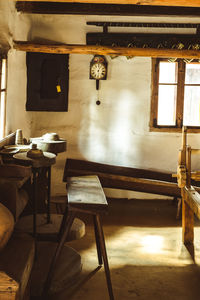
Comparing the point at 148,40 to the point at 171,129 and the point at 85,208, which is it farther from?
the point at 85,208

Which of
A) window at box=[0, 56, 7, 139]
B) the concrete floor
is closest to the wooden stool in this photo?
the concrete floor

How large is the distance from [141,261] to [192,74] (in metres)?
4.15

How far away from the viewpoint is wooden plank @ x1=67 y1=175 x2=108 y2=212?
318cm

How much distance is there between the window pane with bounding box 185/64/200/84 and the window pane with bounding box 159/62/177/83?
0.25 m

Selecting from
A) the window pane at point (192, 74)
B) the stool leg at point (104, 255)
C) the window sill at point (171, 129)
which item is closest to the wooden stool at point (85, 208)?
the stool leg at point (104, 255)

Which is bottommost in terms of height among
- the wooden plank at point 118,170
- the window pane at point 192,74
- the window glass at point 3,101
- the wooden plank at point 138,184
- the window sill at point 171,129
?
the wooden plank at point 138,184

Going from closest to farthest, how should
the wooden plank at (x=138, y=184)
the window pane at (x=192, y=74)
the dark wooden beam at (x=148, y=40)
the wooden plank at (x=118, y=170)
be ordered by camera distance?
the wooden plank at (x=138, y=184), the dark wooden beam at (x=148, y=40), the wooden plank at (x=118, y=170), the window pane at (x=192, y=74)

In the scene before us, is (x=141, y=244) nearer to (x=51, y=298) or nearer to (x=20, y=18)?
(x=51, y=298)

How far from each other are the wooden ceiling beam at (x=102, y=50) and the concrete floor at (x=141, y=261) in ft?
9.17

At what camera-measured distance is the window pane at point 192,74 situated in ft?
22.9

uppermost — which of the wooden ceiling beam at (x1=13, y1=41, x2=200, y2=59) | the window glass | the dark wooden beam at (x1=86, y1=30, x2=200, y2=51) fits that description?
the dark wooden beam at (x1=86, y1=30, x2=200, y2=51)

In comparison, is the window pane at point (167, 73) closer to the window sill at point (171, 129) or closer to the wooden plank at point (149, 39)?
the wooden plank at point (149, 39)

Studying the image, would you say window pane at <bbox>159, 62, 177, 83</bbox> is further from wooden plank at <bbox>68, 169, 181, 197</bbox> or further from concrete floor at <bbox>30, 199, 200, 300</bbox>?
concrete floor at <bbox>30, 199, 200, 300</bbox>

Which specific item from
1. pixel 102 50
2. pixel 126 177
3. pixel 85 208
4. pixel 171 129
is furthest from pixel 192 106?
pixel 85 208
